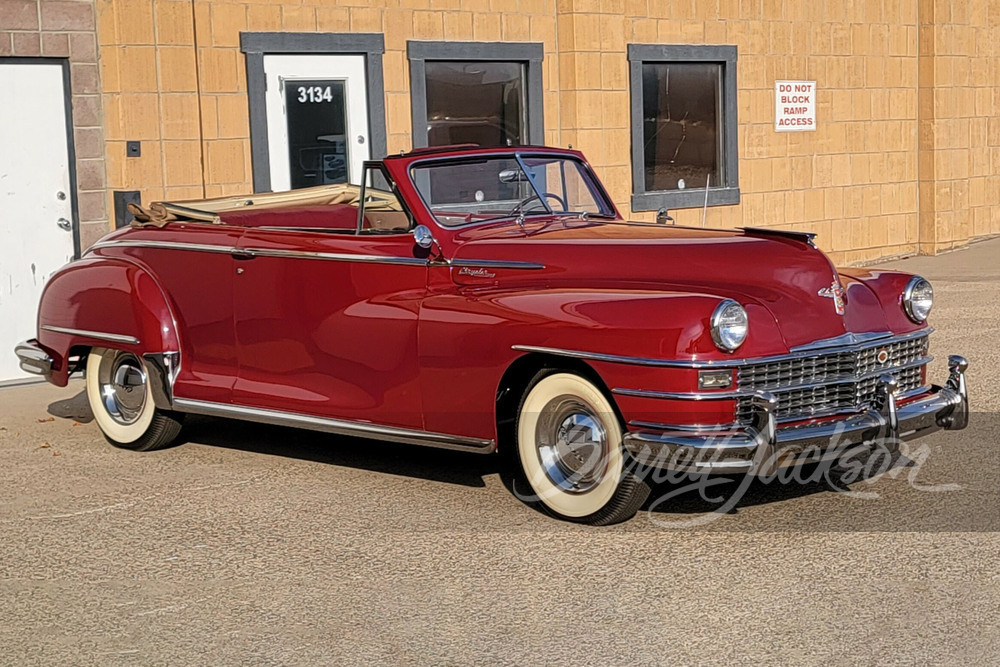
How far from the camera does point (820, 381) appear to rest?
5.61m

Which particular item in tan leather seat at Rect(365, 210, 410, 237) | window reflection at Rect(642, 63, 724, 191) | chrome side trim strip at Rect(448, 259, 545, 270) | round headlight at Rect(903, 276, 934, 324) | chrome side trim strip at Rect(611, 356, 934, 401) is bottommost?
chrome side trim strip at Rect(611, 356, 934, 401)

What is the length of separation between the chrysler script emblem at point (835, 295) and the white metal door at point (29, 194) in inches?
246

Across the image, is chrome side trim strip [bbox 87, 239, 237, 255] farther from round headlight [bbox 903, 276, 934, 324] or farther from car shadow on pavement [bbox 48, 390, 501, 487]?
round headlight [bbox 903, 276, 934, 324]

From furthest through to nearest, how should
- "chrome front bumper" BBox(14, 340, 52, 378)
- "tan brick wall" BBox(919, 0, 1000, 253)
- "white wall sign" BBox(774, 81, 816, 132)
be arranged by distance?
"tan brick wall" BBox(919, 0, 1000, 253) → "white wall sign" BBox(774, 81, 816, 132) → "chrome front bumper" BBox(14, 340, 52, 378)

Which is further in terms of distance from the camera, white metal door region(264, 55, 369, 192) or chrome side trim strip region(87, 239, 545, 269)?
white metal door region(264, 55, 369, 192)

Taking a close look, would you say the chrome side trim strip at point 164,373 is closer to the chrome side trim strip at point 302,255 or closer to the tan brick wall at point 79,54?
the chrome side trim strip at point 302,255

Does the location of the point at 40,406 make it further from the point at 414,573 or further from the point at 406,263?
the point at 414,573

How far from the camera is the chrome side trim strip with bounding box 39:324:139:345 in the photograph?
7.41 m

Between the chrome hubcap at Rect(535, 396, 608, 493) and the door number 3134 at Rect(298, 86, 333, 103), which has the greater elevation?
the door number 3134 at Rect(298, 86, 333, 103)

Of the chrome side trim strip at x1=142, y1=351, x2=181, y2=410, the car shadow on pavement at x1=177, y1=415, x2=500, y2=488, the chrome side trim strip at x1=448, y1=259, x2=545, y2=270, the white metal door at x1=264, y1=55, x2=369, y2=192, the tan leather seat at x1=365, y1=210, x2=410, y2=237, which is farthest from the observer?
the white metal door at x1=264, y1=55, x2=369, y2=192

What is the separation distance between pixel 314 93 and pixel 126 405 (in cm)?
430

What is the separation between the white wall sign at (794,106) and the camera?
1482 centimetres

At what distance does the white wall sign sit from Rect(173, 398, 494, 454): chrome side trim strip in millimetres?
9146

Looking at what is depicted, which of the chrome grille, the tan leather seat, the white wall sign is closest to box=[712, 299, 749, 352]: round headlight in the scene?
the chrome grille
